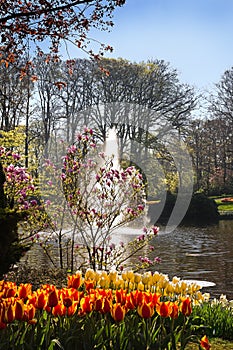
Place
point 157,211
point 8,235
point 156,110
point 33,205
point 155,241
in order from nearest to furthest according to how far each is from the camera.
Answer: point 8,235 → point 33,205 → point 155,241 → point 157,211 → point 156,110

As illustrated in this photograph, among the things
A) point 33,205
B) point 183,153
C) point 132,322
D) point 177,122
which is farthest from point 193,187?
point 132,322

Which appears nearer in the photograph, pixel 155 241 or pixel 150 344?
pixel 150 344

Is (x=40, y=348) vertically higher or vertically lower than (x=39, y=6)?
lower

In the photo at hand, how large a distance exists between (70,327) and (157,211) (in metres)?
22.7

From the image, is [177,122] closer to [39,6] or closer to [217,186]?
[217,186]

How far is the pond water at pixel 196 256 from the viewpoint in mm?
8484

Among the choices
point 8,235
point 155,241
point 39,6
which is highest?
point 39,6

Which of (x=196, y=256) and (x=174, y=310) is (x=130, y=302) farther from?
(x=196, y=256)

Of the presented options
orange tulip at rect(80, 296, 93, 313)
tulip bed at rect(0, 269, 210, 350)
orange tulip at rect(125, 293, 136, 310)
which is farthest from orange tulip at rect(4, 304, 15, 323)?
orange tulip at rect(125, 293, 136, 310)

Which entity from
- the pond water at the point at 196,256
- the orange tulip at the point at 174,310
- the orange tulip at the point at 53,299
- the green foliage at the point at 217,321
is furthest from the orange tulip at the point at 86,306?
the pond water at the point at 196,256

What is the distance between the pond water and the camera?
27.8 feet

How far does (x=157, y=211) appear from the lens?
24.9m

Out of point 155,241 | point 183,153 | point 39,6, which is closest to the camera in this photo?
point 39,6

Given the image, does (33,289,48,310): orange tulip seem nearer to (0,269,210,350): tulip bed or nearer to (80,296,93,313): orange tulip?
(0,269,210,350): tulip bed
